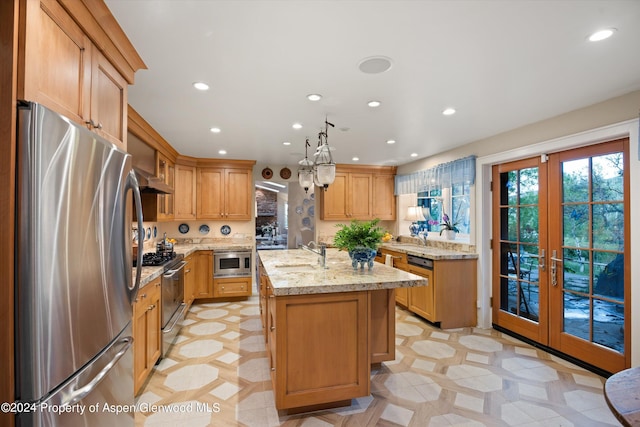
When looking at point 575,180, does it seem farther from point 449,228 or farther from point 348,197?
point 348,197

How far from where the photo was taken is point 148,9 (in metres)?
1.49

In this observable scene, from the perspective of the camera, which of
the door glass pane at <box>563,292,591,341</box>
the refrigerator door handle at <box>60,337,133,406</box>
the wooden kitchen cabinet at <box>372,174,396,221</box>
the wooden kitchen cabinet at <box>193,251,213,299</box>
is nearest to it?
the refrigerator door handle at <box>60,337,133,406</box>

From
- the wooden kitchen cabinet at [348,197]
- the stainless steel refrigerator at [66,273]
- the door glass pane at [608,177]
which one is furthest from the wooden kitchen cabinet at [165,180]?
the door glass pane at [608,177]

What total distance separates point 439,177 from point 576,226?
194 centimetres

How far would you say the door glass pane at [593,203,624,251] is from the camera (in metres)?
2.67

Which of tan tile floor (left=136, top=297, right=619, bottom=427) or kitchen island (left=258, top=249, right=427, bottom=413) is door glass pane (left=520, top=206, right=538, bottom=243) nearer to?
tan tile floor (left=136, top=297, right=619, bottom=427)

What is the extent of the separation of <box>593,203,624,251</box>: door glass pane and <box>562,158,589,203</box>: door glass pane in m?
0.17

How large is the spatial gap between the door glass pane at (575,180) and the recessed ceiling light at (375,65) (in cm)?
227

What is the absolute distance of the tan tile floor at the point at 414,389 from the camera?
2133mm

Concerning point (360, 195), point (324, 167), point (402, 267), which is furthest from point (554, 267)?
point (360, 195)

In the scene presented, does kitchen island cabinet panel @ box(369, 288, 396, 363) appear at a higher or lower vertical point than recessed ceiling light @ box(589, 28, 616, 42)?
lower

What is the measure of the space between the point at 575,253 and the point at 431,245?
2047 mm

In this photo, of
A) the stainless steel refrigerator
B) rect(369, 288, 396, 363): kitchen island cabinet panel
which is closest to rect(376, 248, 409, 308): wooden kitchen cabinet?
rect(369, 288, 396, 363): kitchen island cabinet panel

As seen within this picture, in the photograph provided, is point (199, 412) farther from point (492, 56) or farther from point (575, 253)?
point (575, 253)
